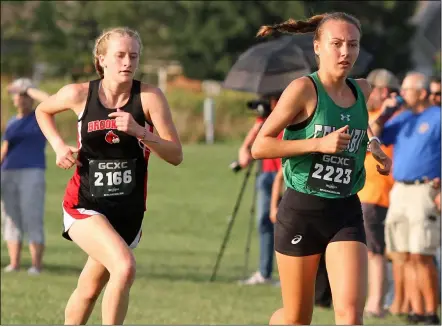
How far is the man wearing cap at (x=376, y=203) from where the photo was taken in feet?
38.4

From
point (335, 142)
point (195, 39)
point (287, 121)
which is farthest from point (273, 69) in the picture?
point (195, 39)

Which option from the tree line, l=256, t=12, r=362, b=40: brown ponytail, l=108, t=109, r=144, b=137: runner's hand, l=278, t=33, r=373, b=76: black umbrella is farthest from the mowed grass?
the tree line

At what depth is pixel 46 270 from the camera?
15.1 m

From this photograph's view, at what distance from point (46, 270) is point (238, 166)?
305cm

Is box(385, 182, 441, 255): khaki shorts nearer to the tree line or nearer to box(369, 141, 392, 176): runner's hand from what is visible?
box(369, 141, 392, 176): runner's hand

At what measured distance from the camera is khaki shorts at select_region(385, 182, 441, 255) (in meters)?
11.4

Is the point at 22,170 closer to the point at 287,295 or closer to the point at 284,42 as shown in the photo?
the point at 284,42

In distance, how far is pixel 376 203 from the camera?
11.9 m

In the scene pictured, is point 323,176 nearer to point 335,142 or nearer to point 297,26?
point 335,142

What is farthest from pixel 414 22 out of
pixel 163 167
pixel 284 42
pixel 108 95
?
pixel 108 95

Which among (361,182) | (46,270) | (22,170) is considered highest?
(361,182)

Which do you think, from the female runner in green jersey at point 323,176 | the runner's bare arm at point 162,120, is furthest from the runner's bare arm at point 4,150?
the female runner in green jersey at point 323,176

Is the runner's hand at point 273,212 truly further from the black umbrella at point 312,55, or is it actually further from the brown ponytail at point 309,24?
the brown ponytail at point 309,24

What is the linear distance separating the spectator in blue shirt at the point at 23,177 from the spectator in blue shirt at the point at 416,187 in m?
4.36
